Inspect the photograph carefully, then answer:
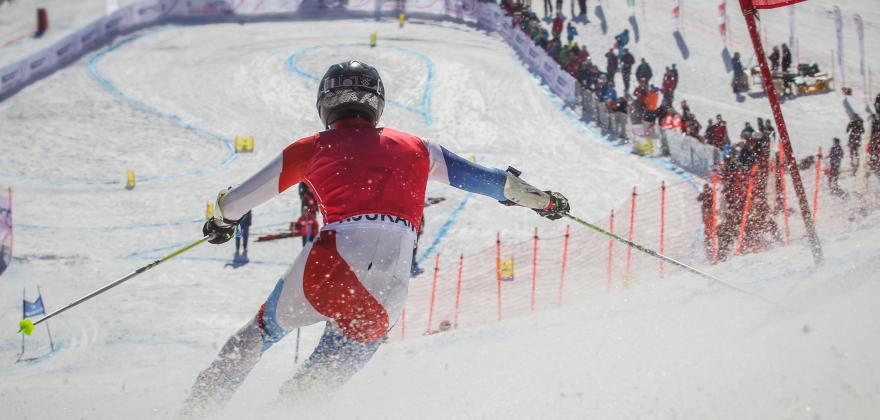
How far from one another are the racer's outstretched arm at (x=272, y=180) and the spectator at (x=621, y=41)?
64.2 ft

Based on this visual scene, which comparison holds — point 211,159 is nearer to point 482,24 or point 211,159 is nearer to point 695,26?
point 482,24

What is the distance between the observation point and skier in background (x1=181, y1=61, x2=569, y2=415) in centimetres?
389

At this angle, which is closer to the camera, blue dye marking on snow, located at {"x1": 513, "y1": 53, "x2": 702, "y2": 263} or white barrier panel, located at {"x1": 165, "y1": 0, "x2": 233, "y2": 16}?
blue dye marking on snow, located at {"x1": 513, "y1": 53, "x2": 702, "y2": 263}

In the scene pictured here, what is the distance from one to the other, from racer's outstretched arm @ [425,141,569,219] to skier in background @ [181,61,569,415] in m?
0.14

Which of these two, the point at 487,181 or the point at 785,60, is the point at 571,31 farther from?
the point at 487,181

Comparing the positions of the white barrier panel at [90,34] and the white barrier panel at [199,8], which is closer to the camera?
the white barrier panel at [90,34]

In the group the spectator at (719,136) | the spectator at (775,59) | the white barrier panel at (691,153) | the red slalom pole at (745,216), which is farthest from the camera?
the spectator at (775,59)

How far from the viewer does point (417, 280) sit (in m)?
12.9

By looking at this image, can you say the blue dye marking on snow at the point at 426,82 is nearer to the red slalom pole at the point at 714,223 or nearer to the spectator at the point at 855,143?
the spectator at the point at 855,143

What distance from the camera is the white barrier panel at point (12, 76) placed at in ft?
72.6

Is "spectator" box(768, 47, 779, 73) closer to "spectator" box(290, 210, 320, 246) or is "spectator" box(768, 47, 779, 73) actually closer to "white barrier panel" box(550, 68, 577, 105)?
"white barrier panel" box(550, 68, 577, 105)

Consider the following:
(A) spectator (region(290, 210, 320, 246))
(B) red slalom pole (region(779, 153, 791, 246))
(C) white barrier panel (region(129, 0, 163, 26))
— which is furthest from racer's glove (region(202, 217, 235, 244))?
(C) white barrier panel (region(129, 0, 163, 26))

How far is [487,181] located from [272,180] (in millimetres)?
1110

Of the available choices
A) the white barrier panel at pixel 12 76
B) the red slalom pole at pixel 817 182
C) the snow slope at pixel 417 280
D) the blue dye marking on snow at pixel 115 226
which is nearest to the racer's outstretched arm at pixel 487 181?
the snow slope at pixel 417 280
